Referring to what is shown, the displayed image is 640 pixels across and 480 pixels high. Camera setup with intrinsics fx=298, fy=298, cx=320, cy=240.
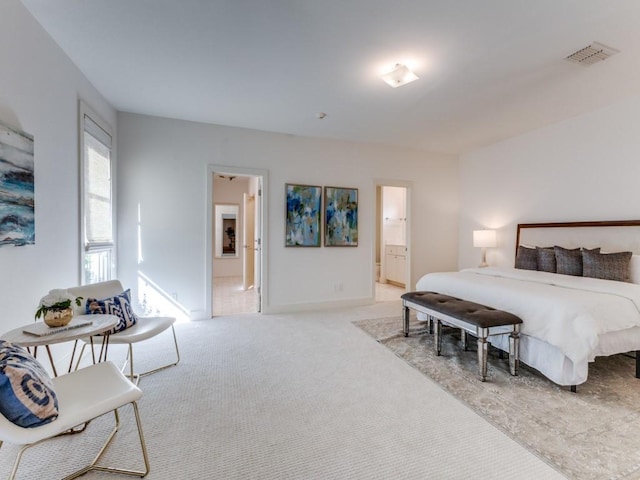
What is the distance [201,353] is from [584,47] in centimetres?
418

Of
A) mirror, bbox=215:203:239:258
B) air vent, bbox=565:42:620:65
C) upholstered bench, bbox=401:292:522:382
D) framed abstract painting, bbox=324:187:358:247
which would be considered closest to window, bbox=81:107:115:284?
framed abstract painting, bbox=324:187:358:247

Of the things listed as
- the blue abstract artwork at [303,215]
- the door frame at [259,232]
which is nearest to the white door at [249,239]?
the door frame at [259,232]

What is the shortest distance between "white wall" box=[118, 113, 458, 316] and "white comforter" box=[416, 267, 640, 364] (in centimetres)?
219

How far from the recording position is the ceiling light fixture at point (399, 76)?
2.55 metres

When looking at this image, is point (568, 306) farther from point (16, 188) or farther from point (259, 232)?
point (16, 188)

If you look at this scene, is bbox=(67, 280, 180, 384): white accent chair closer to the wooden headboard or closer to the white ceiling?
the white ceiling

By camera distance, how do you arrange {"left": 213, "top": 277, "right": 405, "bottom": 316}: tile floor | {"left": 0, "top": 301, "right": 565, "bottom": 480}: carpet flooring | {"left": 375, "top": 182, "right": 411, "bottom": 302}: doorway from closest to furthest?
{"left": 0, "top": 301, "right": 565, "bottom": 480}: carpet flooring → {"left": 213, "top": 277, "right": 405, "bottom": 316}: tile floor → {"left": 375, "top": 182, "right": 411, "bottom": 302}: doorway

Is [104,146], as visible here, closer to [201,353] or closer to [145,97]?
[145,97]

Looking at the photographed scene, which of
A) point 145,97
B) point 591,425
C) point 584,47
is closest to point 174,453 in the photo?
point 591,425

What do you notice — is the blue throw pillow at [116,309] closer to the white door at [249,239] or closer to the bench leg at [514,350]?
the bench leg at [514,350]

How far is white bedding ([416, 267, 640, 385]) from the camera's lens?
2150 millimetres

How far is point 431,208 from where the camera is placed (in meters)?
5.35

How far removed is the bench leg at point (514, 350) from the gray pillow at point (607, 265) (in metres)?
1.54

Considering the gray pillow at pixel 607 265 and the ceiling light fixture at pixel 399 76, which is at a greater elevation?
the ceiling light fixture at pixel 399 76
